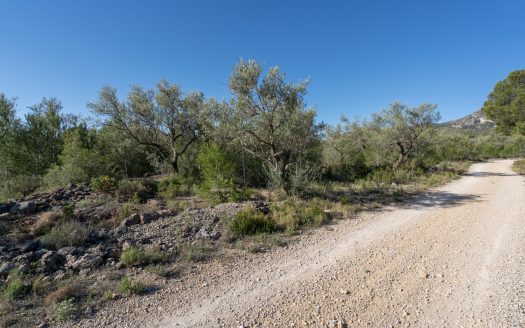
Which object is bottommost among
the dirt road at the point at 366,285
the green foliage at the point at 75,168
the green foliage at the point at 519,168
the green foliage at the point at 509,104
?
the dirt road at the point at 366,285

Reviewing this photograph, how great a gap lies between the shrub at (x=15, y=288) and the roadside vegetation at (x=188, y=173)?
0.10 feet

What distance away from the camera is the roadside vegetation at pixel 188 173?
5473 millimetres

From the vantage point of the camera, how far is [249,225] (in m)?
7.74

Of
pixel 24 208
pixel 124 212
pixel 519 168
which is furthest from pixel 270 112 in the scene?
pixel 519 168

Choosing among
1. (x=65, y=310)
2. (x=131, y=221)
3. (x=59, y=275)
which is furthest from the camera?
(x=131, y=221)

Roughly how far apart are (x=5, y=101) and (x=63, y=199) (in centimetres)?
1426

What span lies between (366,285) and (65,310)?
5.07 metres

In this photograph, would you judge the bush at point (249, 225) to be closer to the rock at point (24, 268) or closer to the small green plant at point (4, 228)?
the rock at point (24, 268)

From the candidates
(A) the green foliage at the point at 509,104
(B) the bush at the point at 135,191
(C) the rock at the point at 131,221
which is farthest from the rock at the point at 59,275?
(A) the green foliage at the point at 509,104

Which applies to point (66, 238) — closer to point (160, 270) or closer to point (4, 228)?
point (4, 228)

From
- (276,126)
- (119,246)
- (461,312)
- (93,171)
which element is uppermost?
(276,126)

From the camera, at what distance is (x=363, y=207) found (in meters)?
10.7

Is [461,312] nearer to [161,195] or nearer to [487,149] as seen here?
[161,195]

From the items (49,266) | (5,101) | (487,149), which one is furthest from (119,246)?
(487,149)
